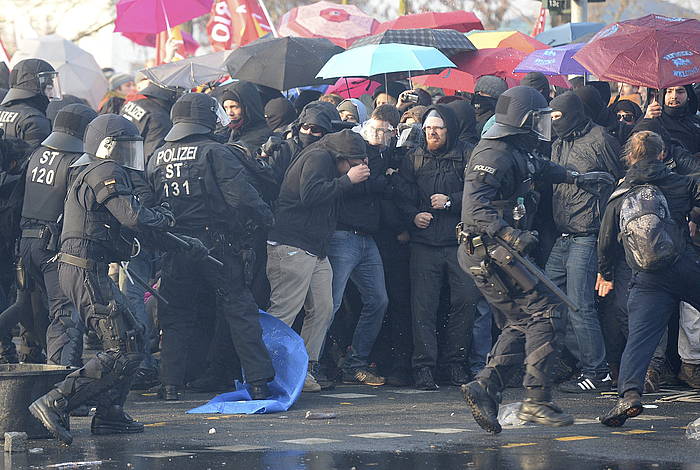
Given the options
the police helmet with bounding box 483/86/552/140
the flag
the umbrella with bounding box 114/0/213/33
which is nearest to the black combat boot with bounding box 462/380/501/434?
the police helmet with bounding box 483/86/552/140

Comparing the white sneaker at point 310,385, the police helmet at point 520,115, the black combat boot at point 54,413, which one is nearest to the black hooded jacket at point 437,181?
the white sneaker at point 310,385

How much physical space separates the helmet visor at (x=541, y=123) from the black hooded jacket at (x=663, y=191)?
0.60m

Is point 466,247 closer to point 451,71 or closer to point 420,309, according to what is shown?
point 420,309

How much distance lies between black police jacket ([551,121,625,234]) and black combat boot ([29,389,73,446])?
4272mm

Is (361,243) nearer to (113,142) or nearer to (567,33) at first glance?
(113,142)

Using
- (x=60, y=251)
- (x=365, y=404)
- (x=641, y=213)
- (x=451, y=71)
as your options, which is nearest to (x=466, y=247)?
(x=641, y=213)

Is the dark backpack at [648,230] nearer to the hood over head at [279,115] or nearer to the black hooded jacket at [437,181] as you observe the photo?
the black hooded jacket at [437,181]

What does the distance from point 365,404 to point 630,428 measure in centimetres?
210

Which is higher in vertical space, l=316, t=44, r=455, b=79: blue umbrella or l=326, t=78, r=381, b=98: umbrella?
l=316, t=44, r=455, b=79: blue umbrella

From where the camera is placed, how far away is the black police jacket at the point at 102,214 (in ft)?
28.4

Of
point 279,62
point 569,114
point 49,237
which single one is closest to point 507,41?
point 279,62

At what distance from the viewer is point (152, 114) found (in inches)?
492

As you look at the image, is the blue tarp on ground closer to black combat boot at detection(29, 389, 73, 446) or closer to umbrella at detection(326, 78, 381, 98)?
black combat boot at detection(29, 389, 73, 446)

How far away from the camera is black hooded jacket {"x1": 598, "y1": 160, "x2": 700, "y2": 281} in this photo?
29.0 ft
